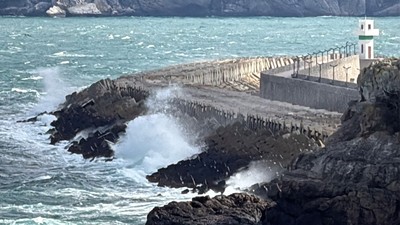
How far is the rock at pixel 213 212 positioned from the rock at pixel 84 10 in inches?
6021

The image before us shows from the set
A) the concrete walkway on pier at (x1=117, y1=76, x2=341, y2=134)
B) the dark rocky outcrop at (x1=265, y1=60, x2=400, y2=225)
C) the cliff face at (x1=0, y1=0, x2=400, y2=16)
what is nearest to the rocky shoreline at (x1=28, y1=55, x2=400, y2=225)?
the dark rocky outcrop at (x1=265, y1=60, x2=400, y2=225)

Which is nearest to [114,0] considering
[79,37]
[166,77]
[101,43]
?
[79,37]

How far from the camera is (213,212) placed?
106 ft

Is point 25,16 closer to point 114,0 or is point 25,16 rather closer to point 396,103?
point 114,0

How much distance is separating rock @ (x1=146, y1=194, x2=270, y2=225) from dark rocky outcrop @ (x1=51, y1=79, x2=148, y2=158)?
52.3ft

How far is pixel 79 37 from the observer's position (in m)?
128

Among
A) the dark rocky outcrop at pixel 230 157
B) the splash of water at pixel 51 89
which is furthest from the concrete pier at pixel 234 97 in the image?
the splash of water at pixel 51 89

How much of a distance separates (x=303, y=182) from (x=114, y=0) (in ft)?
518

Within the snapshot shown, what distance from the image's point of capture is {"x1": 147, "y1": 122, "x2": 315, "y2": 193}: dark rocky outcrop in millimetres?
40250

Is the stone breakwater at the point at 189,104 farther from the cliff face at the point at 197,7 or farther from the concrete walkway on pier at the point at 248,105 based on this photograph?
the cliff face at the point at 197,7

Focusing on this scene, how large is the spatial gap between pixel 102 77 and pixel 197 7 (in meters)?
108

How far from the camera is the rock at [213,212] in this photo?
3175 cm

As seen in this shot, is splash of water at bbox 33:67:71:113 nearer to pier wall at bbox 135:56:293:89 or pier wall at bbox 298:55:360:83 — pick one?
pier wall at bbox 135:56:293:89

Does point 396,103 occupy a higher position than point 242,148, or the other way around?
point 396,103
